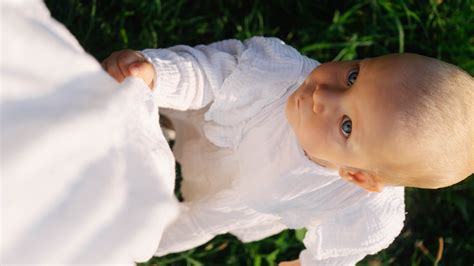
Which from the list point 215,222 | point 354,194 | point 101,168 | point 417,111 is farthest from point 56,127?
point 215,222

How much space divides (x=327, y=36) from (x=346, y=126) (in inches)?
29.4

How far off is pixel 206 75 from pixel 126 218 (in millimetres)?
834

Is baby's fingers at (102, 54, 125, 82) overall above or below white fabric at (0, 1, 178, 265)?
below

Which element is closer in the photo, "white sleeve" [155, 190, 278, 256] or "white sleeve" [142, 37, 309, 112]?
"white sleeve" [142, 37, 309, 112]

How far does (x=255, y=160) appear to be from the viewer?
4.99 feet

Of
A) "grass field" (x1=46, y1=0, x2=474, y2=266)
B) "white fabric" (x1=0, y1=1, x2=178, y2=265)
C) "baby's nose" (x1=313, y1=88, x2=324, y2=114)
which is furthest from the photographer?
"grass field" (x1=46, y1=0, x2=474, y2=266)

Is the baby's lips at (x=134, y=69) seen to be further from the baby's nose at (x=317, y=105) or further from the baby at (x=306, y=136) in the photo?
the baby's nose at (x=317, y=105)

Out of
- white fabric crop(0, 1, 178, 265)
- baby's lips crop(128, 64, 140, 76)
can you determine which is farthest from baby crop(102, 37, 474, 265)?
white fabric crop(0, 1, 178, 265)

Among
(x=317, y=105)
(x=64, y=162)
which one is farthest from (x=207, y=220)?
(x=64, y=162)

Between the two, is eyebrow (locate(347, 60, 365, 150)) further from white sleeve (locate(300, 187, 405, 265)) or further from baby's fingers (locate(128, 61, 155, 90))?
baby's fingers (locate(128, 61, 155, 90))

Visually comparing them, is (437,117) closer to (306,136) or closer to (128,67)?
(306,136)

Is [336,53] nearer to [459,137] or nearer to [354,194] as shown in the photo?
[354,194]

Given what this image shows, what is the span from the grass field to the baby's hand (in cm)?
57

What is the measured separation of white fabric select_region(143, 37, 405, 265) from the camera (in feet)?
4.57
